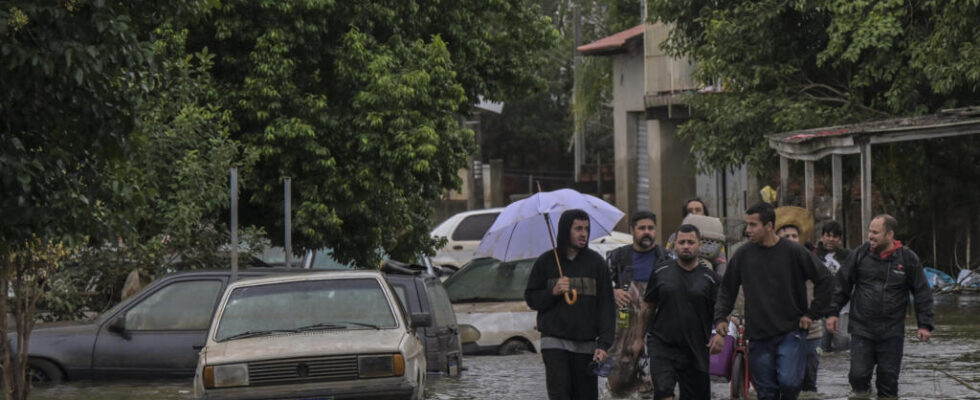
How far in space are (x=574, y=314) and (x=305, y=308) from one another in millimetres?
2400

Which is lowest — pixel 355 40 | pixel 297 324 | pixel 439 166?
pixel 297 324

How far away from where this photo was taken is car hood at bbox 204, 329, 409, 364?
1074cm

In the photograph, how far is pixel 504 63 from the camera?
25.6 meters

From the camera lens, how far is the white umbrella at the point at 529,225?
13.6 metres

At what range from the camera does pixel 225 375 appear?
1067 centimetres

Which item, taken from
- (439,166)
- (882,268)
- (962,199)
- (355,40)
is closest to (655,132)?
(962,199)

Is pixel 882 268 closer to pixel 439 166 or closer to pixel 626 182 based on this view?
pixel 439 166

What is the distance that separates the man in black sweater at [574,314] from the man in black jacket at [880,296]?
9.60 ft

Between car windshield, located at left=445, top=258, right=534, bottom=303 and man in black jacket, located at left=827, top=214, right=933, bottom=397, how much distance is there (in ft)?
22.3

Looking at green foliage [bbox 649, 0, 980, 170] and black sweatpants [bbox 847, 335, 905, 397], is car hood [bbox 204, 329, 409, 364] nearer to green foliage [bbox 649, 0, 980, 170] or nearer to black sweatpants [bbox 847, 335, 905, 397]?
black sweatpants [bbox 847, 335, 905, 397]

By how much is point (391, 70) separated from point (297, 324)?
1005 centimetres

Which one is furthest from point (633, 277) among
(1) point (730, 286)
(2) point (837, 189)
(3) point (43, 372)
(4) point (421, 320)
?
(2) point (837, 189)

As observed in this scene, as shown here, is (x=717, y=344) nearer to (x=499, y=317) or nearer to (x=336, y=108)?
(x=499, y=317)

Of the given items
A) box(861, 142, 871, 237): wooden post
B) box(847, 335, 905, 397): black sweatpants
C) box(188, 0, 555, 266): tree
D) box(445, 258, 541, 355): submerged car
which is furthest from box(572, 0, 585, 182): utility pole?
box(847, 335, 905, 397): black sweatpants
